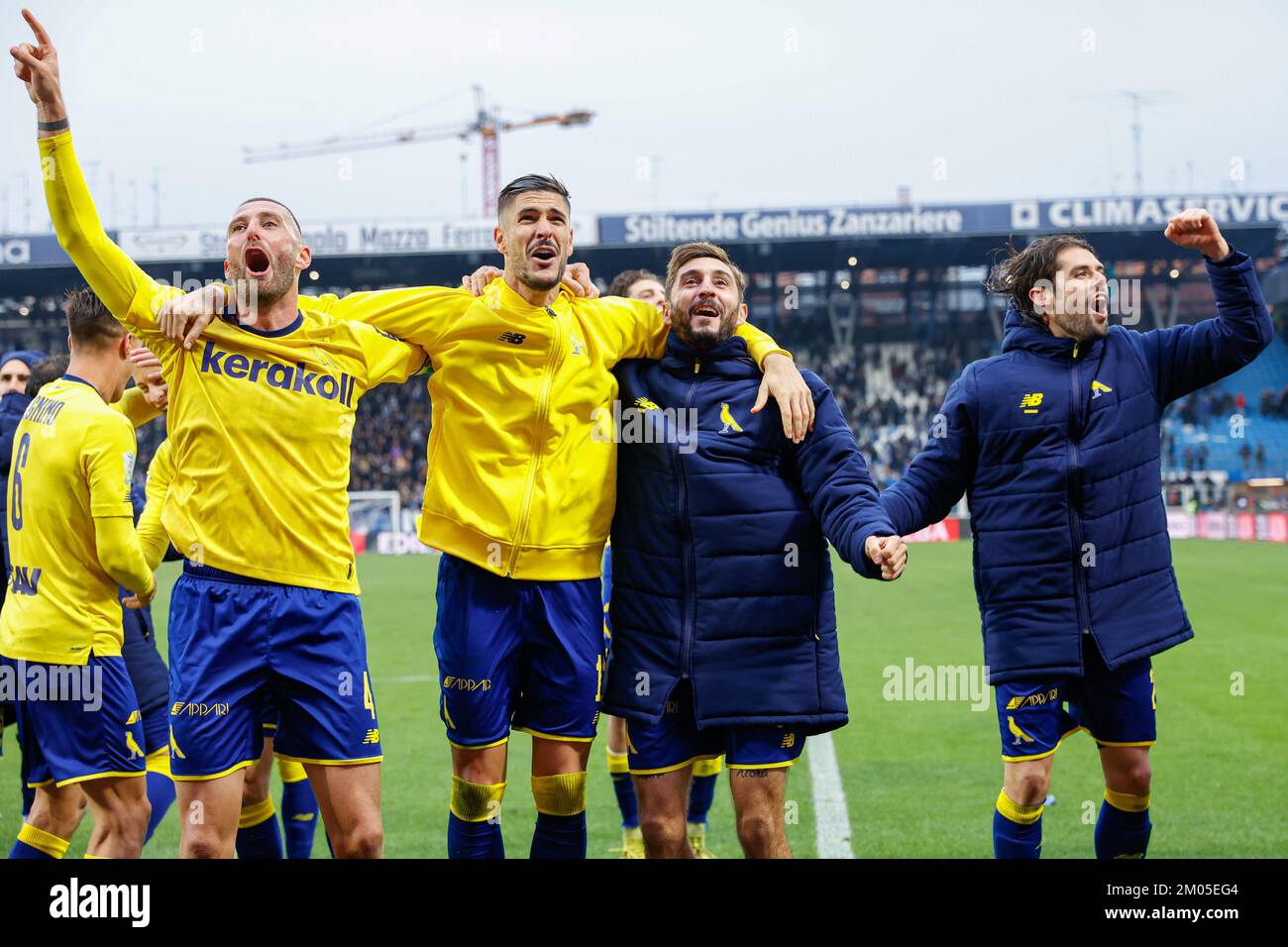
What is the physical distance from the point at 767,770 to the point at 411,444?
121 feet

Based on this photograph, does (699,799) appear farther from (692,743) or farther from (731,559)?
(731,559)

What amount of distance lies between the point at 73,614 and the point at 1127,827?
3.87m

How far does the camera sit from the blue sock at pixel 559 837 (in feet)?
14.4

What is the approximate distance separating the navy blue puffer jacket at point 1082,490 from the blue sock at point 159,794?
3.04 metres

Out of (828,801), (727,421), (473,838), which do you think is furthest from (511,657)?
(828,801)

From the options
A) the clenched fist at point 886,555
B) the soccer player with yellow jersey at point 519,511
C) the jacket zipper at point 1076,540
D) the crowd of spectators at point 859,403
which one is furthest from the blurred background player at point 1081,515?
the crowd of spectators at point 859,403

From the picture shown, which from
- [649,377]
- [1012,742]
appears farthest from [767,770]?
[649,377]

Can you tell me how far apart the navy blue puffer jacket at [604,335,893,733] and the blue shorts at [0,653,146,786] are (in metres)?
1.79

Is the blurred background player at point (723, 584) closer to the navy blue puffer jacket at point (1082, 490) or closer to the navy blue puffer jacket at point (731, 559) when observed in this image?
the navy blue puffer jacket at point (731, 559)

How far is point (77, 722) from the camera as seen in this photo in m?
4.60

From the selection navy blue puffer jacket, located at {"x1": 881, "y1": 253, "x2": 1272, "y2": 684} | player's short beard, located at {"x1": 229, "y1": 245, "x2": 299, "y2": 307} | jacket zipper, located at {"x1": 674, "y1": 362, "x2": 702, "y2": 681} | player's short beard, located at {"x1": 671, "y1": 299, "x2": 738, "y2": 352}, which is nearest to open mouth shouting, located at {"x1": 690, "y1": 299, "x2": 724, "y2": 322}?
player's short beard, located at {"x1": 671, "y1": 299, "x2": 738, "y2": 352}

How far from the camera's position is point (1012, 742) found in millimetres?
4621
